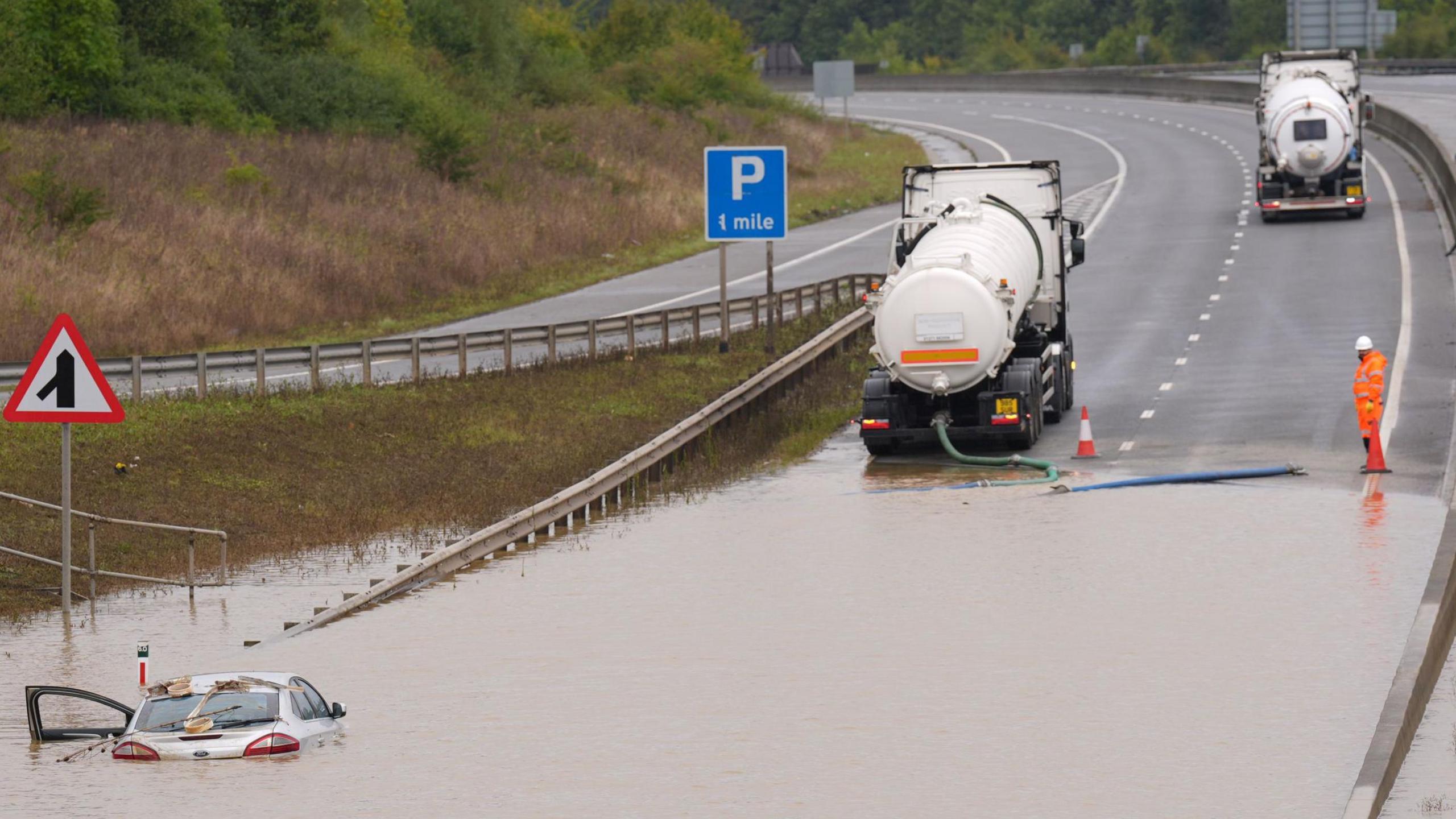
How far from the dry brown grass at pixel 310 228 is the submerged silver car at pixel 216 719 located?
25115mm

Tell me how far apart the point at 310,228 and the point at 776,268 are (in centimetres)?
1182

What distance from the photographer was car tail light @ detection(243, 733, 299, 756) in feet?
47.2

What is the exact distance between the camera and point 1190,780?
13883 millimetres

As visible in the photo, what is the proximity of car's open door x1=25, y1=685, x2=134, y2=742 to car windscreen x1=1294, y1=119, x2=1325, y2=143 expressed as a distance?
42383 millimetres

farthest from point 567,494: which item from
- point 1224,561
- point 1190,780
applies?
point 1190,780

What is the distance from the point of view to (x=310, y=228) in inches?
2072

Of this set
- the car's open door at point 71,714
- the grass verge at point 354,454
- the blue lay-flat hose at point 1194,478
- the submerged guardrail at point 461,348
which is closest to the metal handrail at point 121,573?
the grass verge at point 354,454

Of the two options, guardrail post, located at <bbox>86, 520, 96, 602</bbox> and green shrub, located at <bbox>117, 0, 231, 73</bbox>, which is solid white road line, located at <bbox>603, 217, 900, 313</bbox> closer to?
green shrub, located at <bbox>117, 0, 231, 73</bbox>

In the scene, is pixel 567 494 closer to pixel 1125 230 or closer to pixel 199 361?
pixel 199 361

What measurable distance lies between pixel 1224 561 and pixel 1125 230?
115ft

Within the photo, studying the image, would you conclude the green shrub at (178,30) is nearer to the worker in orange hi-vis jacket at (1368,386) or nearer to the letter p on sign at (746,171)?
the letter p on sign at (746,171)

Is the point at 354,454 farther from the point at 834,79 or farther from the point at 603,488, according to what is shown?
the point at 834,79

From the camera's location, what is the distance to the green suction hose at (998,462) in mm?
27500

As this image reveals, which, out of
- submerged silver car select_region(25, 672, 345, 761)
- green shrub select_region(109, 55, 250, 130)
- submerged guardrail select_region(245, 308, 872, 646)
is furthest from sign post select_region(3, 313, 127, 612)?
green shrub select_region(109, 55, 250, 130)
